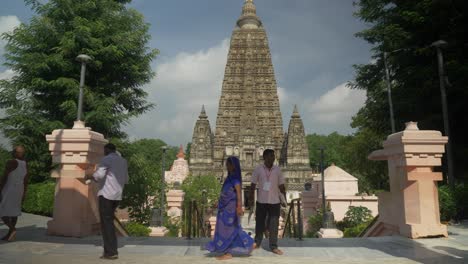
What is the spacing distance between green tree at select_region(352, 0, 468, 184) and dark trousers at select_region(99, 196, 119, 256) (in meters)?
12.4

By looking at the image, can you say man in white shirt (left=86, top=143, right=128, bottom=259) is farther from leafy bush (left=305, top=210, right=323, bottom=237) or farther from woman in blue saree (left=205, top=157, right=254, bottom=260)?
leafy bush (left=305, top=210, right=323, bottom=237)

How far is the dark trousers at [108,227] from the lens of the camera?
5035 mm

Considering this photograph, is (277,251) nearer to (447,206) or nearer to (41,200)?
(447,206)

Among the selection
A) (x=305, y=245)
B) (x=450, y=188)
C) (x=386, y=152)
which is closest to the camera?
(x=305, y=245)

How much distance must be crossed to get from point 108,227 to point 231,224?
1840 mm

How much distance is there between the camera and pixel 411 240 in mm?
6633

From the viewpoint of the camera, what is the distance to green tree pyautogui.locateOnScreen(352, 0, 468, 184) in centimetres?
1386

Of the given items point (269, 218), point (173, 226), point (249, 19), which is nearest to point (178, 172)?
point (249, 19)

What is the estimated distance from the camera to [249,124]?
2244 inches

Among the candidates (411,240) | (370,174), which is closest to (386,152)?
(411,240)

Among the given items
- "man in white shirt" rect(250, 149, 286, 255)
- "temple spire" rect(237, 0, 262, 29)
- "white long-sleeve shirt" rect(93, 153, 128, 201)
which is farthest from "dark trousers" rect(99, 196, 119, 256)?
"temple spire" rect(237, 0, 262, 29)

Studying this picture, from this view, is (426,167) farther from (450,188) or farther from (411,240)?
(450,188)

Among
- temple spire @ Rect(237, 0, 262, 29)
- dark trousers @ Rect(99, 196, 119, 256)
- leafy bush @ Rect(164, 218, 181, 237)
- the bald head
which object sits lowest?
leafy bush @ Rect(164, 218, 181, 237)

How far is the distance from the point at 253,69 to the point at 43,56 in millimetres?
45226
